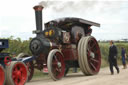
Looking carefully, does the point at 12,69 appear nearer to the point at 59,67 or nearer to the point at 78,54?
the point at 59,67

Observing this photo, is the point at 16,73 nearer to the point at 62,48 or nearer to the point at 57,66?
the point at 57,66

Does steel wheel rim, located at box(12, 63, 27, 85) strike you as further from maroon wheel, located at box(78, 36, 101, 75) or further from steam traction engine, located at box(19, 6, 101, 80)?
maroon wheel, located at box(78, 36, 101, 75)

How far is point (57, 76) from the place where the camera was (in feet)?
27.0

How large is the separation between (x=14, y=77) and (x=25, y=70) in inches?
15.4

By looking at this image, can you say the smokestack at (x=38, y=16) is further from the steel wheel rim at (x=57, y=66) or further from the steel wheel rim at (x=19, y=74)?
the steel wheel rim at (x=19, y=74)

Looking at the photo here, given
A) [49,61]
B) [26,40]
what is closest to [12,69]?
[49,61]

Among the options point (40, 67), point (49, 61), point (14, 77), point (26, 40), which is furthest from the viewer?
point (26, 40)

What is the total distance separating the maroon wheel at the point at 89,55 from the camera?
8.99 meters

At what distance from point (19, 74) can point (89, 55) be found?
3.88 m

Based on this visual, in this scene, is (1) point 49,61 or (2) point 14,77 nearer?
(2) point 14,77

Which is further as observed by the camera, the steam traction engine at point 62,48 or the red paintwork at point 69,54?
the red paintwork at point 69,54

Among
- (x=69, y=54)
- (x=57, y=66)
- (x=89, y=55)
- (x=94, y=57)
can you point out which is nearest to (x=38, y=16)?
(x=69, y=54)

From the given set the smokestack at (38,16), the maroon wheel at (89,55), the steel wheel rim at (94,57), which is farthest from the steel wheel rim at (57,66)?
the steel wheel rim at (94,57)

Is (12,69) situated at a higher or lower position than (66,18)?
lower
